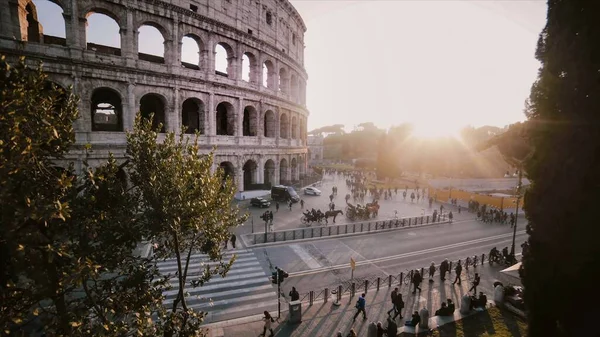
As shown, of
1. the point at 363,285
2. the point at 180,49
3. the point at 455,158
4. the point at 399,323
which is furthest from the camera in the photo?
the point at 455,158

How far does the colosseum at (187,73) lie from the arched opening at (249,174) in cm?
12

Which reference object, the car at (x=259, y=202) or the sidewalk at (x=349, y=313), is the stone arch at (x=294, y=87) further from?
the sidewalk at (x=349, y=313)

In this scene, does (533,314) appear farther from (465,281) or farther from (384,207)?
(384,207)

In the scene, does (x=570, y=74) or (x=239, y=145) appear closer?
(x=570, y=74)

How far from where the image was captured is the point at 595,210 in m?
5.51

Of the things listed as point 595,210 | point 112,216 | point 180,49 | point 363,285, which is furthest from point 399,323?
point 180,49

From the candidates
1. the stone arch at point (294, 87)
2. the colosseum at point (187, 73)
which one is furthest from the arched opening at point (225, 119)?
the stone arch at point (294, 87)

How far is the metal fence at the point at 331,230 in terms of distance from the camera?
19234 mm

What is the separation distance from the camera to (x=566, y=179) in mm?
5797

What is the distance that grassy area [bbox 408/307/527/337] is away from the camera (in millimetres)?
9734

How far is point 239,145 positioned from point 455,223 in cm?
2174

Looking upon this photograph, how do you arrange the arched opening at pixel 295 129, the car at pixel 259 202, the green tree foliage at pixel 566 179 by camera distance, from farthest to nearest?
the arched opening at pixel 295 129, the car at pixel 259 202, the green tree foliage at pixel 566 179

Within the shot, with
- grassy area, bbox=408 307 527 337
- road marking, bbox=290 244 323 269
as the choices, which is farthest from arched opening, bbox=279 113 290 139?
grassy area, bbox=408 307 527 337

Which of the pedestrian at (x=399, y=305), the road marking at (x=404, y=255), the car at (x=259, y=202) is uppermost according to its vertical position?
the car at (x=259, y=202)
